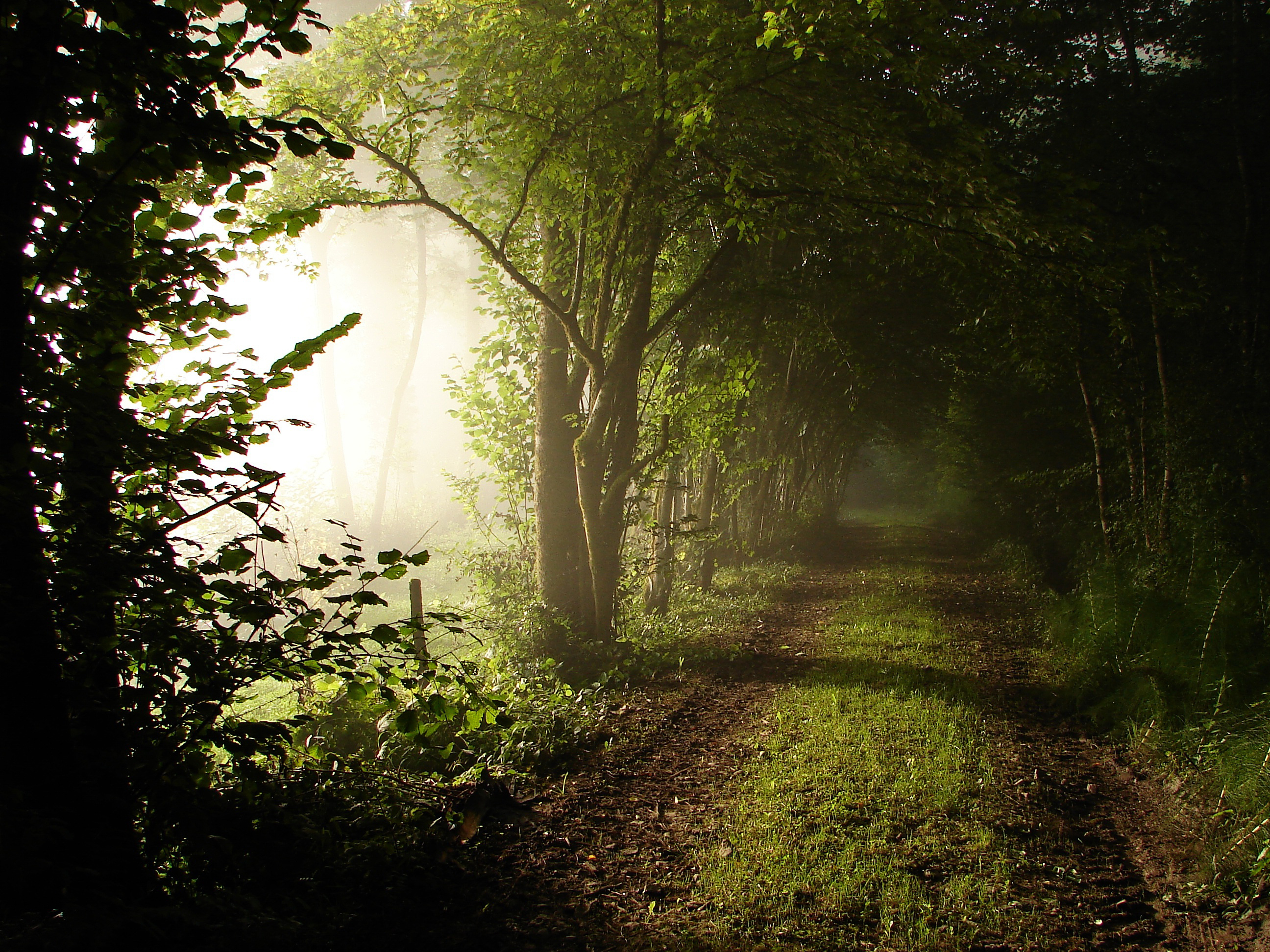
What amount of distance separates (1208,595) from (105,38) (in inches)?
294

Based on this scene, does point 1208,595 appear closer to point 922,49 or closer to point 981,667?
point 981,667

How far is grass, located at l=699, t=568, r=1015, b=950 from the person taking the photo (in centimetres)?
309

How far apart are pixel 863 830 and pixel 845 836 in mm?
138

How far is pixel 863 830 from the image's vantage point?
12.7 ft

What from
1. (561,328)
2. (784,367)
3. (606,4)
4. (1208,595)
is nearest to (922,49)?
(606,4)

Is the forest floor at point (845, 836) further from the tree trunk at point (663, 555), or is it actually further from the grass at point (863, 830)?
the tree trunk at point (663, 555)

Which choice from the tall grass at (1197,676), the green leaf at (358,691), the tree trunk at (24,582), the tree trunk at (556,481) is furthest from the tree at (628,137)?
the green leaf at (358,691)

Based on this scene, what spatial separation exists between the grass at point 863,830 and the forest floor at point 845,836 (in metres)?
0.01

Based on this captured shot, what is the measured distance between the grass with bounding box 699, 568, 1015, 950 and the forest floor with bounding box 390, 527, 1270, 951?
1 cm

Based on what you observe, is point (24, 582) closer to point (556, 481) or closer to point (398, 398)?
point (556, 481)

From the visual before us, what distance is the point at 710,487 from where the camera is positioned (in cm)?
1143

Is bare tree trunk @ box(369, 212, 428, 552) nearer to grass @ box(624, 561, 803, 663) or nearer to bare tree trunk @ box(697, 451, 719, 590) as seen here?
grass @ box(624, 561, 803, 663)

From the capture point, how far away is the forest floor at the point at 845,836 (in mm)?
3020

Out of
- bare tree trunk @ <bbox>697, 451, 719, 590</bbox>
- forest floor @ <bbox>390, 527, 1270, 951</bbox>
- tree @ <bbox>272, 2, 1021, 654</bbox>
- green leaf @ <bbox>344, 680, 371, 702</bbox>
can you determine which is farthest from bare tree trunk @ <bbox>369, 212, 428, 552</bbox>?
green leaf @ <bbox>344, 680, 371, 702</bbox>
